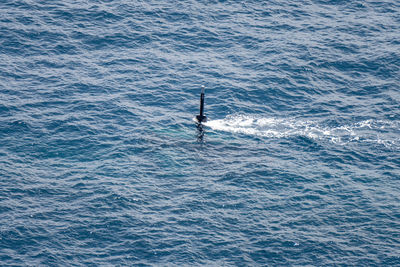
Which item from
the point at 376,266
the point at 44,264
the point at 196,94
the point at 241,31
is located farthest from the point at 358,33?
the point at 44,264

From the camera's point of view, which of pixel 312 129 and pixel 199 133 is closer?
pixel 199 133

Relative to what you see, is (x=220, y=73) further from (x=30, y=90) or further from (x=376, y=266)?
(x=376, y=266)

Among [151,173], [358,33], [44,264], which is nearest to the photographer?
[44,264]

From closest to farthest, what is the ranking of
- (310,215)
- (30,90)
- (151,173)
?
(310,215) → (151,173) → (30,90)

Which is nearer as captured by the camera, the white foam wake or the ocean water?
Answer: the ocean water
